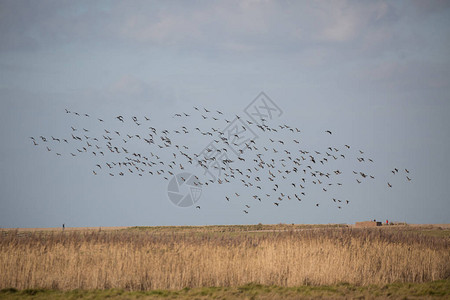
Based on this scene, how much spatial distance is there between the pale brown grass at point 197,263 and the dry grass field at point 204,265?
4cm

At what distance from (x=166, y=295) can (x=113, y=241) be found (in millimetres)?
7296

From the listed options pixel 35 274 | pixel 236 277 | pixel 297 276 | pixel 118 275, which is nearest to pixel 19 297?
pixel 35 274

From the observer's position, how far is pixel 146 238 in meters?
26.4

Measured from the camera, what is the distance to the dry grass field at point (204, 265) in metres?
21.3

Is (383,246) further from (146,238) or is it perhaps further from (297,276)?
(146,238)

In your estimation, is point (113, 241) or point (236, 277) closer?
point (236, 277)

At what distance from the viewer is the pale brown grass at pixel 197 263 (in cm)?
2144

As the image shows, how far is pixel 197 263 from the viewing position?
2252cm

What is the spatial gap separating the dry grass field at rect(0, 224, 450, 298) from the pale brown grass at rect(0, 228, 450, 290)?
0.04 meters

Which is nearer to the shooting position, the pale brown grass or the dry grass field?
the dry grass field

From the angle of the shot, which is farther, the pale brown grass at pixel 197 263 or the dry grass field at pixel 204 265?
the pale brown grass at pixel 197 263

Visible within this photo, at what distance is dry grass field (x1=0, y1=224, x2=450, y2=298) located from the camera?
2131cm

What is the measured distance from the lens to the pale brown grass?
21.4 metres

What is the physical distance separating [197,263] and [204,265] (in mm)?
342
